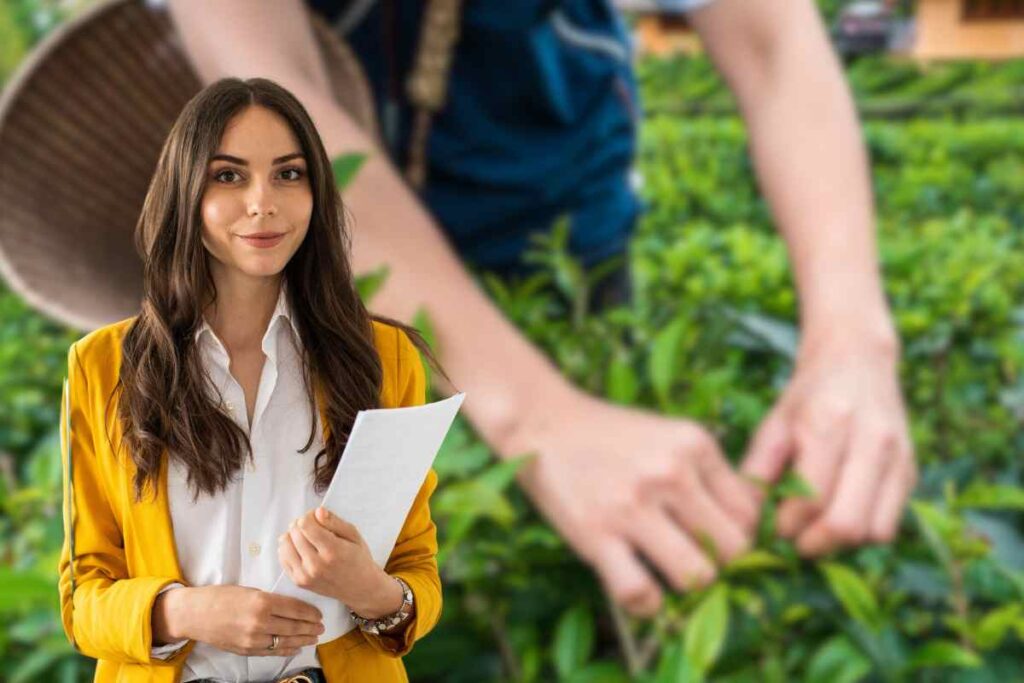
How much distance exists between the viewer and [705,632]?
64cm

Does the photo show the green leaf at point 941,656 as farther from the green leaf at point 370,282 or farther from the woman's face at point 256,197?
the woman's face at point 256,197

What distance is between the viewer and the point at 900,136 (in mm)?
4207

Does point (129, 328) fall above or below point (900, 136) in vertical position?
→ above

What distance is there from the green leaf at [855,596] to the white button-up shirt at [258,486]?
1.89ft

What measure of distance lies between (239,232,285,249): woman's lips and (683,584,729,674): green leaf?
46 centimetres

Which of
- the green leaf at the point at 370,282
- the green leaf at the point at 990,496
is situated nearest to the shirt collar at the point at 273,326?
the green leaf at the point at 370,282

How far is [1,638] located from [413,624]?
0.56 meters

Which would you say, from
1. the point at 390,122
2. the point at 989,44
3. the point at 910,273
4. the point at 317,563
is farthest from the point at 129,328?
the point at 989,44

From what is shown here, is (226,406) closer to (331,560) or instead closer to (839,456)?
(331,560)

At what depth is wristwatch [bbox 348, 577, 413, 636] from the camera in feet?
0.78

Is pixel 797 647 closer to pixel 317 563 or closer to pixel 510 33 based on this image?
pixel 317 563

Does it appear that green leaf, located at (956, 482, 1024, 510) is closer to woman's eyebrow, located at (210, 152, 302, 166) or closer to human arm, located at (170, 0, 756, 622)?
human arm, located at (170, 0, 756, 622)

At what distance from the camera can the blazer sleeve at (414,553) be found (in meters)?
0.24

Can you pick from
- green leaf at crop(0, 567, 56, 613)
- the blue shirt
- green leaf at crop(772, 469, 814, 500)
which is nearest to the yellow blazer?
green leaf at crop(0, 567, 56, 613)
